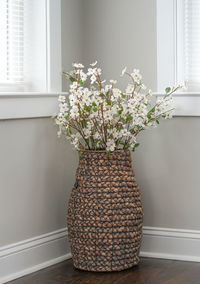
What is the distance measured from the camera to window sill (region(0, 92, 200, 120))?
2.49 m

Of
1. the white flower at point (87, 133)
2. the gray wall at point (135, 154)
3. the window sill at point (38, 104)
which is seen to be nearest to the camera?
the window sill at point (38, 104)

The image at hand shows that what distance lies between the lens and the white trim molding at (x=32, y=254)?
2518 millimetres

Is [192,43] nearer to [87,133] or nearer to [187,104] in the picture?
[187,104]

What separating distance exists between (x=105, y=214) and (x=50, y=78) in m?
0.79

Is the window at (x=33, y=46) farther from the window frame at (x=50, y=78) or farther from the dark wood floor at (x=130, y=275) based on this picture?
the dark wood floor at (x=130, y=275)

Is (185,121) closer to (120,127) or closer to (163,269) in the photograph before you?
(120,127)

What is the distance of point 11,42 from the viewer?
2.68 metres

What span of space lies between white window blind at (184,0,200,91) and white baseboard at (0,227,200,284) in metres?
0.83

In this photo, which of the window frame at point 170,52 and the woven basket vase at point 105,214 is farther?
the window frame at point 170,52

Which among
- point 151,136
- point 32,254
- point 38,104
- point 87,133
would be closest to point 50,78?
point 38,104

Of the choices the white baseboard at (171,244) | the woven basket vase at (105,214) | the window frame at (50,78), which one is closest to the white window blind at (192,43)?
the woven basket vase at (105,214)

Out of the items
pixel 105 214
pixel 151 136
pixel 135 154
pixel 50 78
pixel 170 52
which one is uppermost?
pixel 170 52

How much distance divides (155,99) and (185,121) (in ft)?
0.69

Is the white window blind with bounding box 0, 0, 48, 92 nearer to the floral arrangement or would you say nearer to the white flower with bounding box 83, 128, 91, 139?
the floral arrangement
